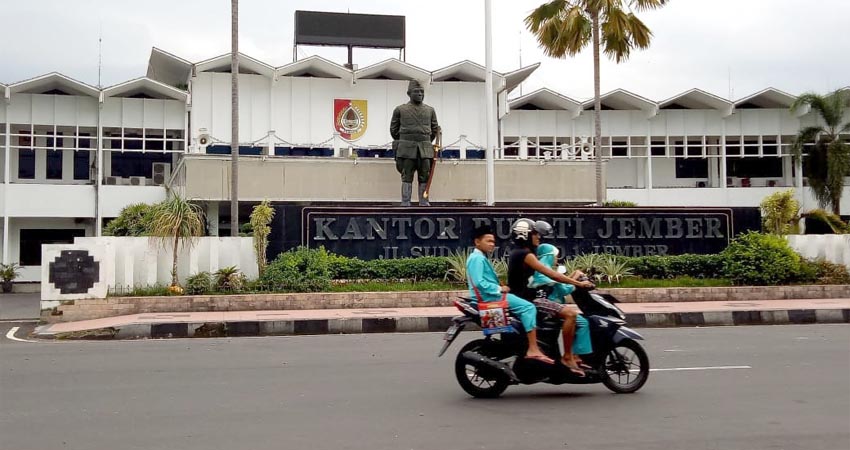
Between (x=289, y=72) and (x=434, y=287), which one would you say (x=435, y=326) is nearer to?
(x=434, y=287)

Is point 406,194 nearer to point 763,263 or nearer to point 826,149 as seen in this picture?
point 763,263

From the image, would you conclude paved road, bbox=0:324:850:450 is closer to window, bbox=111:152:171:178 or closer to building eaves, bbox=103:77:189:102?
building eaves, bbox=103:77:189:102

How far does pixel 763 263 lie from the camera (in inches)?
756

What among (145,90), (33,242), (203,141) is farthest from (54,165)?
(203,141)

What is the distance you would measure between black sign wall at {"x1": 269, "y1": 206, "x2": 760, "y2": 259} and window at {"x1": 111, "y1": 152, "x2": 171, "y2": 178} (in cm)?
1422

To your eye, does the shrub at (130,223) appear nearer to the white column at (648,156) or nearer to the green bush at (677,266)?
the green bush at (677,266)

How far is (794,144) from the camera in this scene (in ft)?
106

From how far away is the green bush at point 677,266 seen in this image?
65.5ft

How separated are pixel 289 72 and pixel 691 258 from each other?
15.6m

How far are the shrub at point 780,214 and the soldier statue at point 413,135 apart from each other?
8614 mm

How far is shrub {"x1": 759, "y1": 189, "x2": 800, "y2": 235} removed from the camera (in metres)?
21.4

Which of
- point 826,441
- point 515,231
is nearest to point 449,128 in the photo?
point 515,231

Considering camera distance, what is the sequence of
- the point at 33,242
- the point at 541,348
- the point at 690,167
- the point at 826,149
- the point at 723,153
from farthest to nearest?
the point at 690,167
the point at 723,153
the point at 826,149
the point at 33,242
the point at 541,348

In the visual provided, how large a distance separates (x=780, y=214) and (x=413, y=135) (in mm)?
9345
